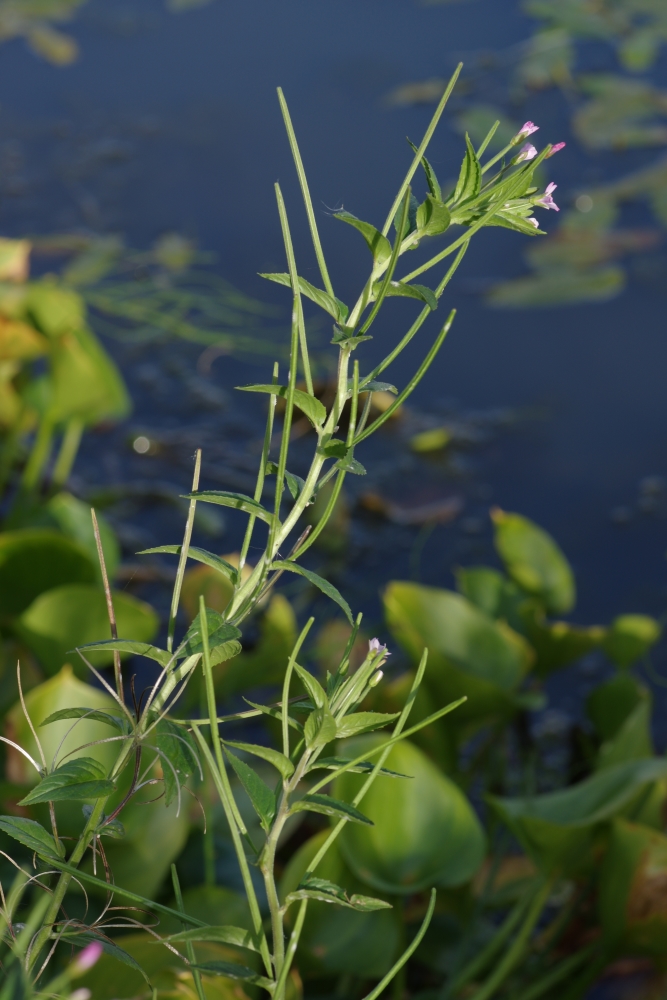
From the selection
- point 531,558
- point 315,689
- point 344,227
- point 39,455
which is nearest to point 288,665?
point 315,689

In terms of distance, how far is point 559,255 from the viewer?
1363 millimetres

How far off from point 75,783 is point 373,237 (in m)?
0.11

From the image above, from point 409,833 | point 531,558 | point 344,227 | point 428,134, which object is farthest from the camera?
point 344,227

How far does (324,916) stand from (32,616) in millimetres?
272

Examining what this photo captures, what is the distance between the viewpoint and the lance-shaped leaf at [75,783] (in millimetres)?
163

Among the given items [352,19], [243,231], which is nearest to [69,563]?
[243,231]

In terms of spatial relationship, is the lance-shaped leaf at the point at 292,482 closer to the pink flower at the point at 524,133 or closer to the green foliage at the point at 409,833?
the pink flower at the point at 524,133

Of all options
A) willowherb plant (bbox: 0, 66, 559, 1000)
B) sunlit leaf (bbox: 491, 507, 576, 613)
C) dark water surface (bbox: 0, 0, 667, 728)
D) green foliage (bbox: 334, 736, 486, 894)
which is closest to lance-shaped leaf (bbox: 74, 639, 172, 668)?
willowherb plant (bbox: 0, 66, 559, 1000)

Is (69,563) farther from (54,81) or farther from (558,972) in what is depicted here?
(54,81)

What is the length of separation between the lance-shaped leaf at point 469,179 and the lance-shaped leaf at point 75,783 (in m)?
0.12

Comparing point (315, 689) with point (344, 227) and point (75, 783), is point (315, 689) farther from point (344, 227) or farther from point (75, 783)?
point (344, 227)

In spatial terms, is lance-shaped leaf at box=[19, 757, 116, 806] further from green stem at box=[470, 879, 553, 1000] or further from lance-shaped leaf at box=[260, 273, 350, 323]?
green stem at box=[470, 879, 553, 1000]

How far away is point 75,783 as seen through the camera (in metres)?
0.17

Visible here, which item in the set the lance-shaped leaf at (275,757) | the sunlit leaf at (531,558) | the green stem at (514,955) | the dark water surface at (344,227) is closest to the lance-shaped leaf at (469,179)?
the lance-shaped leaf at (275,757)
